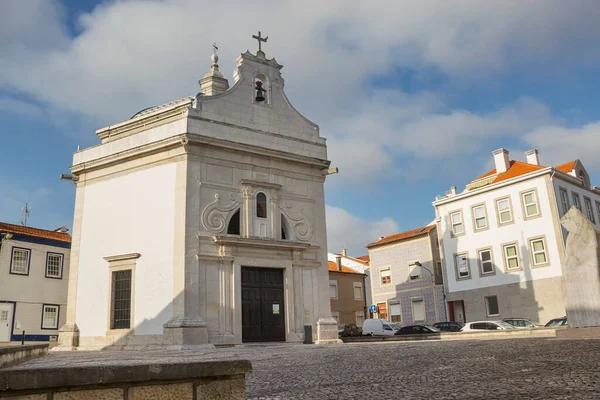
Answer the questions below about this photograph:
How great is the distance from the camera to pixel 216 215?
22141mm

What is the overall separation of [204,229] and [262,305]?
3955mm

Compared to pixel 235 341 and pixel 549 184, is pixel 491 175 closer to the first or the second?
pixel 549 184

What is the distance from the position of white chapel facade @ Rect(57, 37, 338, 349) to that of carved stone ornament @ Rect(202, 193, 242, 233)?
0.14ft

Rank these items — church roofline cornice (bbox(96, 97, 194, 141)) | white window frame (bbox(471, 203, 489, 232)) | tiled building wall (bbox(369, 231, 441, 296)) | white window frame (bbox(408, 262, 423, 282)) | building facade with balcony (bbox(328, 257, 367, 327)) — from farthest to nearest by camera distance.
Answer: building facade with balcony (bbox(328, 257, 367, 327)) → white window frame (bbox(408, 262, 423, 282)) → tiled building wall (bbox(369, 231, 441, 296)) → white window frame (bbox(471, 203, 489, 232)) → church roofline cornice (bbox(96, 97, 194, 141))

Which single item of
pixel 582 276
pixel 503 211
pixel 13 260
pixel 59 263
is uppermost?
pixel 503 211

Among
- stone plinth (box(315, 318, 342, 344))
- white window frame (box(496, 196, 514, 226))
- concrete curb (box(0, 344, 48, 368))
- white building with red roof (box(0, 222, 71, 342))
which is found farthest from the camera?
white window frame (box(496, 196, 514, 226))

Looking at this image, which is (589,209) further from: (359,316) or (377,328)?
(359,316)

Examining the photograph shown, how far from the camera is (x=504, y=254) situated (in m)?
35.6

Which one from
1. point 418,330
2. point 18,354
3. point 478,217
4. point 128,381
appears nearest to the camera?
point 128,381

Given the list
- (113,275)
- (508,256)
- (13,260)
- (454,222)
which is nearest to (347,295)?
(454,222)

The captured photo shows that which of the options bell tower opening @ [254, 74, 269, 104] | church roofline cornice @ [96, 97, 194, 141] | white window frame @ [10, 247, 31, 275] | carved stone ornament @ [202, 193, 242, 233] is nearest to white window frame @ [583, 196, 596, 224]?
bell tower opening @ [254, 74, 269, 104]

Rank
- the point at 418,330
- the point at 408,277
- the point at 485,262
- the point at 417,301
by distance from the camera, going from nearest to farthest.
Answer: the point at 418,330 → the point at 485,262 → the point at 417,301 → the point at 408,277

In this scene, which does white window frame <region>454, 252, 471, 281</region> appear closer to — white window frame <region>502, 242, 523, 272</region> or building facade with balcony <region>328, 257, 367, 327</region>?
white window frame <region>502, 242, 523, 272</region>

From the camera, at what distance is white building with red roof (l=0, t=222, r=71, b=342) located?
31578 mm
